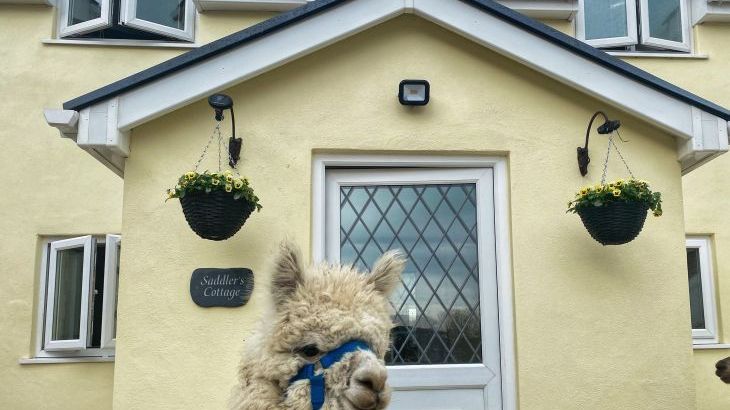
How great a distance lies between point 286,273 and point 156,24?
542cm

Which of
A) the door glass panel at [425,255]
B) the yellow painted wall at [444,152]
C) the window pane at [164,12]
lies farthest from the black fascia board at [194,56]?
the window pane at [164,12]

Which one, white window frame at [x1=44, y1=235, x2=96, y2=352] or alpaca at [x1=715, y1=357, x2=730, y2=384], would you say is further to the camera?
white window frame at [x1=44, y1=235, x2=96, y2=352]

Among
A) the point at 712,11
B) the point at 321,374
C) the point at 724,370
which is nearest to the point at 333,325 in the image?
the point at 321,374

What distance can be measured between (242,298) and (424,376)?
1.29 m

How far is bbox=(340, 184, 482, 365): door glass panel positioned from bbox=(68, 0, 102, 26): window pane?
4.52 m

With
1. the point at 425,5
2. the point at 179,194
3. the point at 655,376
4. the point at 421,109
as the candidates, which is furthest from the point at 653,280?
the point at 179,194

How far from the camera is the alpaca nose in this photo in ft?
7.95

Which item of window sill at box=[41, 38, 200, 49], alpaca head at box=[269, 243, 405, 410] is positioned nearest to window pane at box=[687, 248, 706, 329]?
alpaca head at box=[269, 243, 405, 410]

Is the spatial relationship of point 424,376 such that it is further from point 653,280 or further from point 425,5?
point 425,5

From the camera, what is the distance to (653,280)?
441cm

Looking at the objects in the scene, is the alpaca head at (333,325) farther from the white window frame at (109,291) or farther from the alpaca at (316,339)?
the white window frame at (109,291)

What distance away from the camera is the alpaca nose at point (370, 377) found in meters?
2.42

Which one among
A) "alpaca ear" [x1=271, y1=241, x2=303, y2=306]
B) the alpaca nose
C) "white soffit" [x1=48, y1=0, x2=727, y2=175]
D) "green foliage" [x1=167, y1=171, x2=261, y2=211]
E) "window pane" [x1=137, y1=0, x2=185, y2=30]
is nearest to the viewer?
the alpaca nose

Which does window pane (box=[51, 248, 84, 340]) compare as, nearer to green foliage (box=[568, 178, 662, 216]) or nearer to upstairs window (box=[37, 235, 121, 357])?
upstairs window (box=[37, 235, 121, 357])
